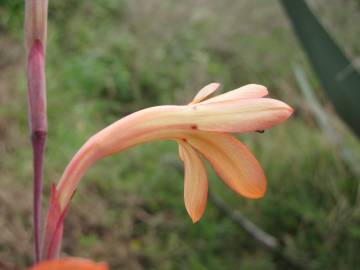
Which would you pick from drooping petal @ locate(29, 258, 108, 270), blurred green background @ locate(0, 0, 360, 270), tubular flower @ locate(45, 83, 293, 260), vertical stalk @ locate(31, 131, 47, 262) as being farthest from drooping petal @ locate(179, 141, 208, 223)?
blurred green background @ locate(0, 0, 360, 270)

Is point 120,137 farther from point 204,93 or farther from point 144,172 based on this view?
point 144,172

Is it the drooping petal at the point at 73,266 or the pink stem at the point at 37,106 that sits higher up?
the pink stem at the point at 37,106

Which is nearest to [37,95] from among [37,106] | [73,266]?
[37,106]

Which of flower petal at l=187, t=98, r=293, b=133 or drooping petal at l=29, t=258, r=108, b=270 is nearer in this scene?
drooping petal at l=29, t=258, r=108, b=270

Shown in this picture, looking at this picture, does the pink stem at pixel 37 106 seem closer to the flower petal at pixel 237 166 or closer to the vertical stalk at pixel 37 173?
the vertical stalk at pixel 37 173

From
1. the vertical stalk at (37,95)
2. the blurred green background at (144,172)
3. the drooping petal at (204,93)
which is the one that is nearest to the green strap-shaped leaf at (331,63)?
A: the blurred green background at (144,172)

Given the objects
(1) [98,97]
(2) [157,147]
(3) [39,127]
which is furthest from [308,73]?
(3) [39,127]

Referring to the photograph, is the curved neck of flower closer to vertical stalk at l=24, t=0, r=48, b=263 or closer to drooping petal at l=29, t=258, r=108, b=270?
vertical stalk at l=24, t=0, r=48, b=263
